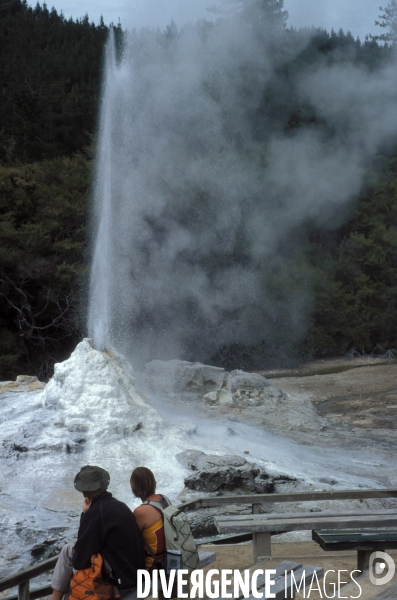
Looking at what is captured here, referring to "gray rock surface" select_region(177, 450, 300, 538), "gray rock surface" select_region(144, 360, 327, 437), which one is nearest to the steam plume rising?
Answer: "gray rock surface" select_region(144, 360, 327, 437)

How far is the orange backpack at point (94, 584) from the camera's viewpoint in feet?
6.62

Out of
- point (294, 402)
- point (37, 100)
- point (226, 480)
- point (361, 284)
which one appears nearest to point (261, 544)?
point (226, 480)

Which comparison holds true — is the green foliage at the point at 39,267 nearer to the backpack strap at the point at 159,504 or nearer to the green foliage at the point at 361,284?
the green foliage at the point at 361,284

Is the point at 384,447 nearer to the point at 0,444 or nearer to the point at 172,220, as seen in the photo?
the point at 0,444

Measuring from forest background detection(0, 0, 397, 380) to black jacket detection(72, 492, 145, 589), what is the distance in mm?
8208

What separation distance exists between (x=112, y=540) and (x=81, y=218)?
10109mm

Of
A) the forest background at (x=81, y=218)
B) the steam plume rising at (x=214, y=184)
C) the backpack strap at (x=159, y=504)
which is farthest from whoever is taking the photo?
the steam plume rising at (x=214, y=184)

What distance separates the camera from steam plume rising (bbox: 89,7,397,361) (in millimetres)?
11320

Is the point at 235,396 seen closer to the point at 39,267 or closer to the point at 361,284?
the point at 39,267

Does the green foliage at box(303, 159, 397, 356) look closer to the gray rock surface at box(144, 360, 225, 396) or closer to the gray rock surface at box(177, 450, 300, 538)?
the gray rock surface at box(144, 360, 225, 396)

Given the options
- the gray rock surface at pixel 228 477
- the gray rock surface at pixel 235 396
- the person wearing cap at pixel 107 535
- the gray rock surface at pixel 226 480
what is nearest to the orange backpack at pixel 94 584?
the person wearing cap at pixel 107 535

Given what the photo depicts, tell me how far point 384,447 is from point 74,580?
159 inches

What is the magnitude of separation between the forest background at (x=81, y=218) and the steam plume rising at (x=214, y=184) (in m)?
0.25

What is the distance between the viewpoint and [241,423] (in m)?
6.18
